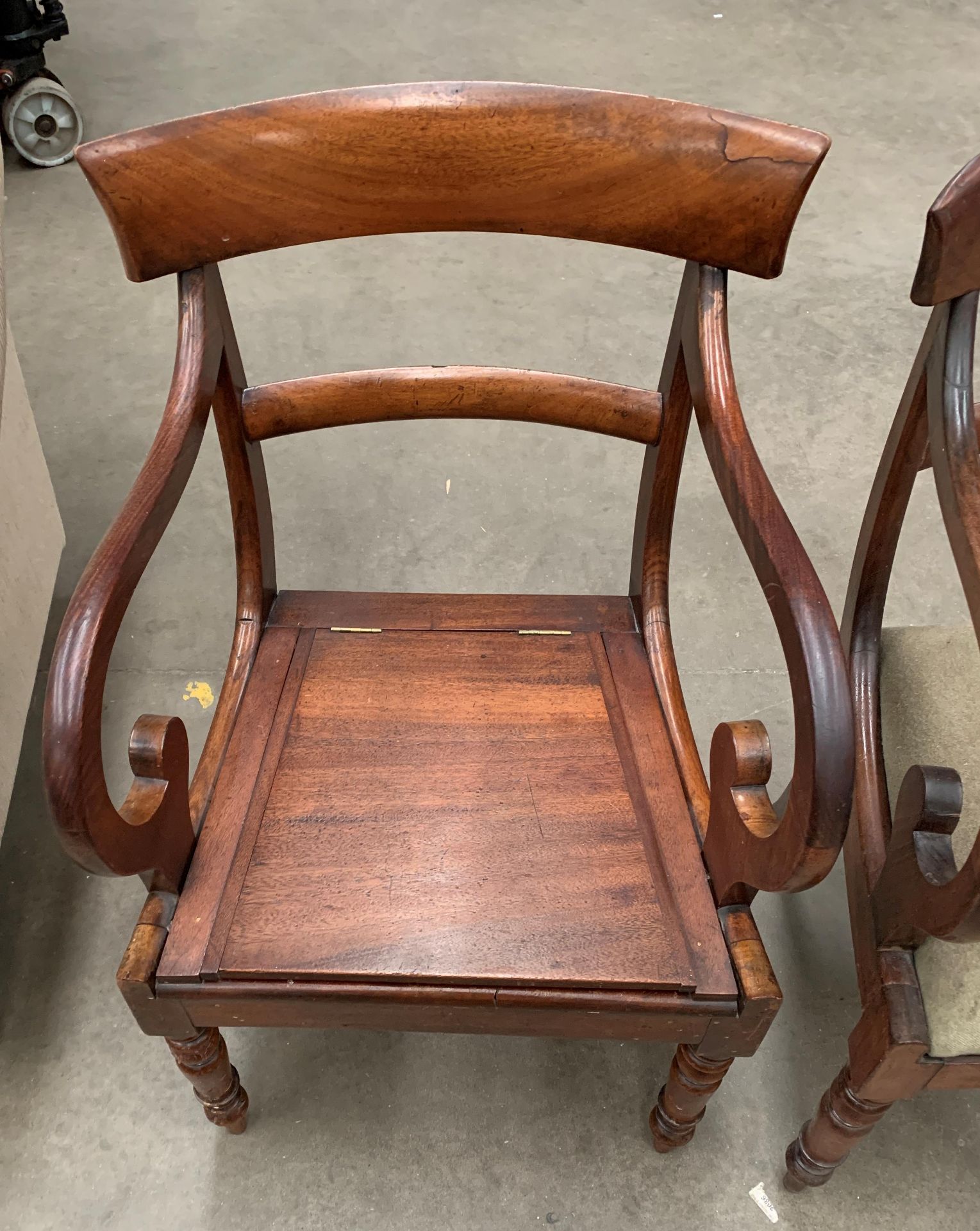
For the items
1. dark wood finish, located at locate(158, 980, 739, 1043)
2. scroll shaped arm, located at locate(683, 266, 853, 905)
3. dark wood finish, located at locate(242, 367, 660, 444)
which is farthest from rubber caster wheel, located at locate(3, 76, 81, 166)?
dark wood finish, located at locate(158, 980, 739, 1043)

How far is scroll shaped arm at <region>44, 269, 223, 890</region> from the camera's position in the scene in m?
0.59

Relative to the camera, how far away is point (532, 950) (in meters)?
0.71

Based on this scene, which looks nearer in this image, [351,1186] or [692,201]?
[692,201]

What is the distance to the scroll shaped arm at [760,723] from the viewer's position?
0.58 meters

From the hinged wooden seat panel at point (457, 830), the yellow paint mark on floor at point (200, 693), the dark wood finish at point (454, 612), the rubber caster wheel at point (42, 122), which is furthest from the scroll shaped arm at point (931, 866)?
the rubber caster wheel at point (42, 122)

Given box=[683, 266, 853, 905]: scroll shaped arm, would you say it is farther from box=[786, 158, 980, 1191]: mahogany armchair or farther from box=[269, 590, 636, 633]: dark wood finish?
box=[269, 590, 636, 633]: dark wood finish

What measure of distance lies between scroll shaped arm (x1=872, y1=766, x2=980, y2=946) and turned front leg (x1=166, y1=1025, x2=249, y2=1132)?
0.50 meters

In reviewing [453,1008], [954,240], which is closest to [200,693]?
[453,1008]

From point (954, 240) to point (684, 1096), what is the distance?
2.26ft

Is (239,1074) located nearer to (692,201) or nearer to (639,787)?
(639,787)

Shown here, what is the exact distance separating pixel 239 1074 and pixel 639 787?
55 centimetres

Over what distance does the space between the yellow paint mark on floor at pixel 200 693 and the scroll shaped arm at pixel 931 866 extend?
91 cm

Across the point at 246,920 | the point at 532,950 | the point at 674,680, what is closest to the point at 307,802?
the point at 246,920

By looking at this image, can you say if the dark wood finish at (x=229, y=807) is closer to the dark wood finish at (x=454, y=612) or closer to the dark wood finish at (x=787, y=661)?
the dark wood finish at (x=454, y=612)
